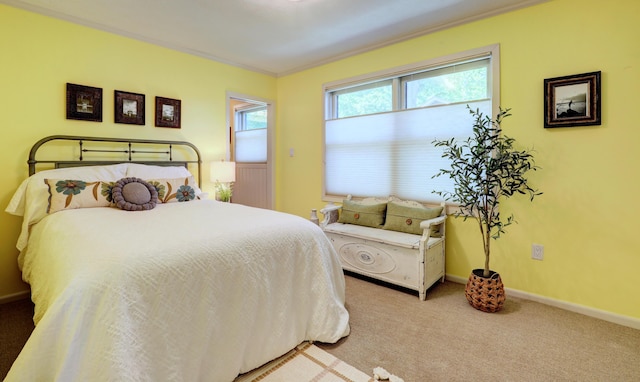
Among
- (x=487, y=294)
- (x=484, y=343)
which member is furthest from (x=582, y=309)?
(x=484, y=343)

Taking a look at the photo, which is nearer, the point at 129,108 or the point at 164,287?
the point at 164,287

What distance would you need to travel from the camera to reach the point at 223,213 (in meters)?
2.26

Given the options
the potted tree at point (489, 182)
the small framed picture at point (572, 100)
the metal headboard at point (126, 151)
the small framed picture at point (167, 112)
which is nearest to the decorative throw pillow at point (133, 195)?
the metal headboard at point (126, 151)

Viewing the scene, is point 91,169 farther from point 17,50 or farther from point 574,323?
point 574,323

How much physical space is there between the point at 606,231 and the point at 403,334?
169 cm

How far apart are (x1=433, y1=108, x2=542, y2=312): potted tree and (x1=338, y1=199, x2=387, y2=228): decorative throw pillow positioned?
2.57ft

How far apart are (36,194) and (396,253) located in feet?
9.40

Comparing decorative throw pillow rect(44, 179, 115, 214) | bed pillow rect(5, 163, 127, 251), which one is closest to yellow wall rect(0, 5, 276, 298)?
bed pillow rect(5, 163, 127, 251)

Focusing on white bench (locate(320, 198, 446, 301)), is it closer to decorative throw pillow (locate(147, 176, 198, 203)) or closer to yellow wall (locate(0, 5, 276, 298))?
decorative throw pillow (locate(147, 176, 198, 203))

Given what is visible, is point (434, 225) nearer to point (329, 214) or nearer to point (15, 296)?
point (329, 214)

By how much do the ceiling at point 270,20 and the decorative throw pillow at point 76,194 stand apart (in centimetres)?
147

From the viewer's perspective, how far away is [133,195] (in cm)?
245

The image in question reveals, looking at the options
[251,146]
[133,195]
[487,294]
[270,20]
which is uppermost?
[270,20]

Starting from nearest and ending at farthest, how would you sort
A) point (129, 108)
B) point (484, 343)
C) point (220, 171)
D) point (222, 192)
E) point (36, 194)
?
point (484, 343), point (36, 194), point (129, 108), point (220, 171), point (222, 192)
